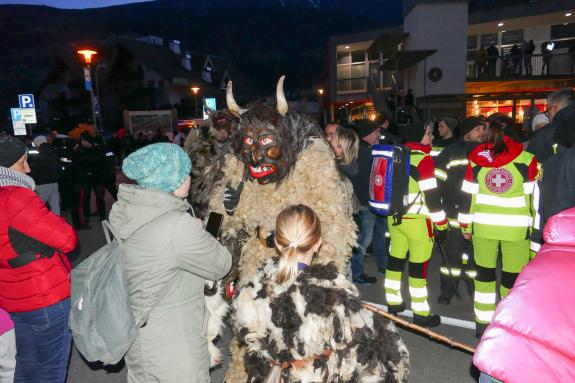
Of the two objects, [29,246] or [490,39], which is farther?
[490,39]

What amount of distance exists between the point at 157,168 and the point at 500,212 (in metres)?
3.16

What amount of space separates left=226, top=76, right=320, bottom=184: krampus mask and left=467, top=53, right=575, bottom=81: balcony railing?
18508mm

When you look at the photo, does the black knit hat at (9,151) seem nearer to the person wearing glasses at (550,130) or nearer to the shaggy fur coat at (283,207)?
the shaggy fur coat at (283,207)

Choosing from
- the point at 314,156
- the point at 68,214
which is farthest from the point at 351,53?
the point at 314,156

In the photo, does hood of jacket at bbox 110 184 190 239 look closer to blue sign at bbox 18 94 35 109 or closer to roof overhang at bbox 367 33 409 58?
roof overhang at bbox 367 33 409 58

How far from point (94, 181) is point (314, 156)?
7.50m

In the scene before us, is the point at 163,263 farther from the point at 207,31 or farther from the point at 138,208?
the point at 207,31

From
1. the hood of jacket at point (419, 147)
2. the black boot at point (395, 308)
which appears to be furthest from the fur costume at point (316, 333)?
the hood of jacket at point (419, 147)

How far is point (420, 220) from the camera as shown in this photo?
458 cm

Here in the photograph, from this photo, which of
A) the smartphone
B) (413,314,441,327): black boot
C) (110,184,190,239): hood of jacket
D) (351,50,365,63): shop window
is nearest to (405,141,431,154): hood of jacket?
(413,314,441,327): black boot

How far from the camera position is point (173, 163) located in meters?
2.53

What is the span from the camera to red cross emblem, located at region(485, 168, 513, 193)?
13.4 ft

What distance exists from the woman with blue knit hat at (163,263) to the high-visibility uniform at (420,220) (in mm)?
2594

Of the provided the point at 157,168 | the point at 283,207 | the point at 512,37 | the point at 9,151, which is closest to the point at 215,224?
the point at 283,207
